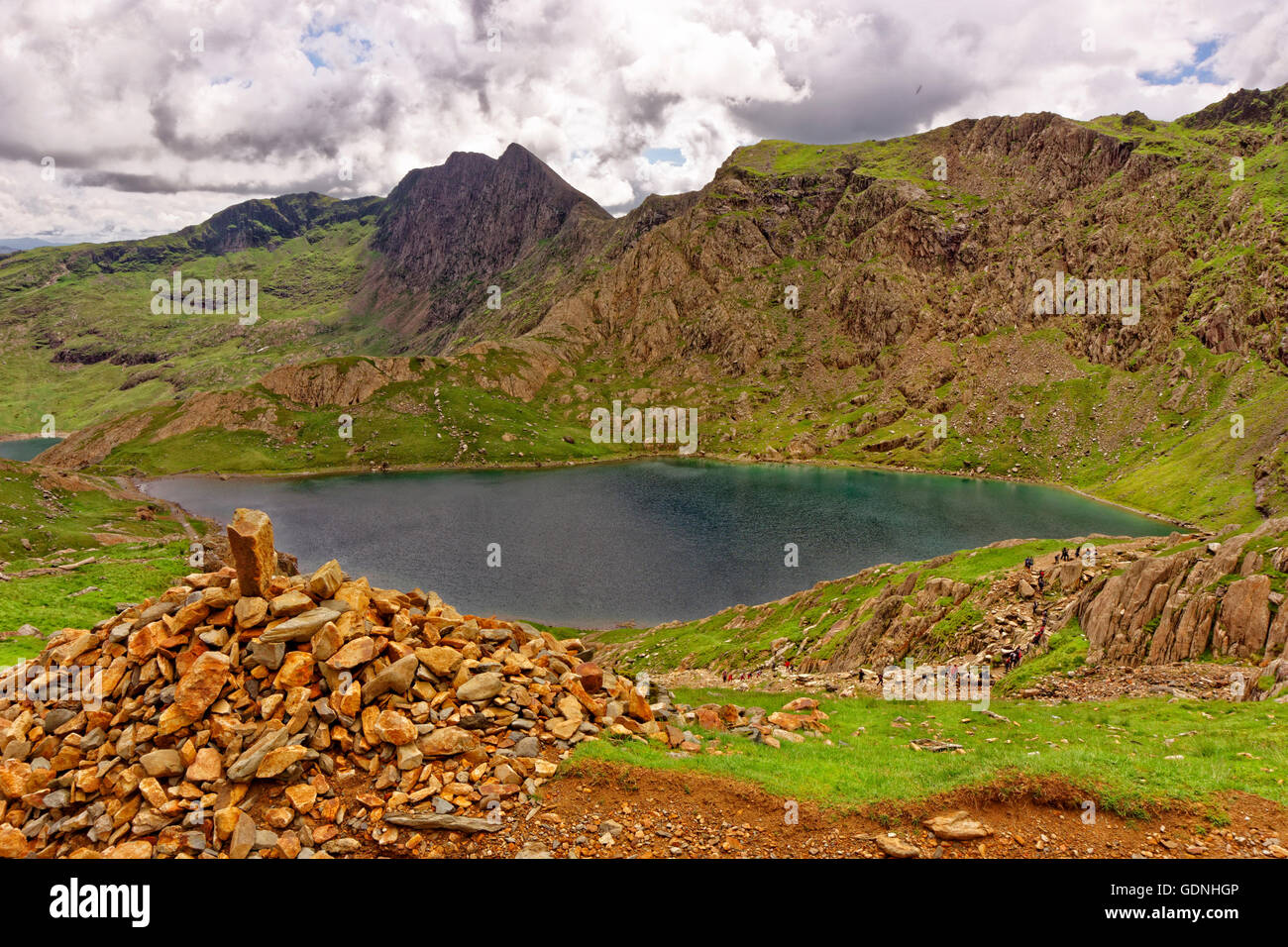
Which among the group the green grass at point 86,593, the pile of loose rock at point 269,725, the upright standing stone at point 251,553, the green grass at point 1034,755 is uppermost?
the upright standing stone at point 251,553

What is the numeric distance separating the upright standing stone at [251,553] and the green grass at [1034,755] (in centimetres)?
1087

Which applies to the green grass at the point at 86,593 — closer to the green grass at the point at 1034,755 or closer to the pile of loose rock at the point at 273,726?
the pile of loose rock at the point at 273,726

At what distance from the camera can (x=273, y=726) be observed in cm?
1365

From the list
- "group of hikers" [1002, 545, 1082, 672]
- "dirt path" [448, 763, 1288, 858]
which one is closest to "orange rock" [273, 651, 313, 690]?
"dirt path" [448, 763, 1288, 858]

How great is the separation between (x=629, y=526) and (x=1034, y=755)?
98.6m

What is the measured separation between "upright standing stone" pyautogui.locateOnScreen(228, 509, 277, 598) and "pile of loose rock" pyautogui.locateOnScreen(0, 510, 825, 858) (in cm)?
6

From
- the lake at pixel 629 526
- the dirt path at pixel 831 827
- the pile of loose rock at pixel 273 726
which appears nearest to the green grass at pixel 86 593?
the pile of loose rock at pixel 273 726

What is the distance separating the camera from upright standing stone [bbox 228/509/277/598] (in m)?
16.3

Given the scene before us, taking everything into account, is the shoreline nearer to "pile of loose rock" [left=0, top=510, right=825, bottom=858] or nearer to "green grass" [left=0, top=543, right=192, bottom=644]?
"green grass" [left=0, top=543, right=192, bottom=644]

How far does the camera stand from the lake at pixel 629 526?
7919 cm

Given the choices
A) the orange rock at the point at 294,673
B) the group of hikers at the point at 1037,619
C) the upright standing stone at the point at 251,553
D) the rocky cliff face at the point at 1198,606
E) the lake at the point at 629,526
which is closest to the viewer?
the orange rock at the point at 294,673

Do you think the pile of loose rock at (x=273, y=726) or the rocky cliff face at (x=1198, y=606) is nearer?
the pile of loose rock at (x=273, y=726)

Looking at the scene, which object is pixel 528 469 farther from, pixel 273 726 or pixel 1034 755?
pixel 1034 755
